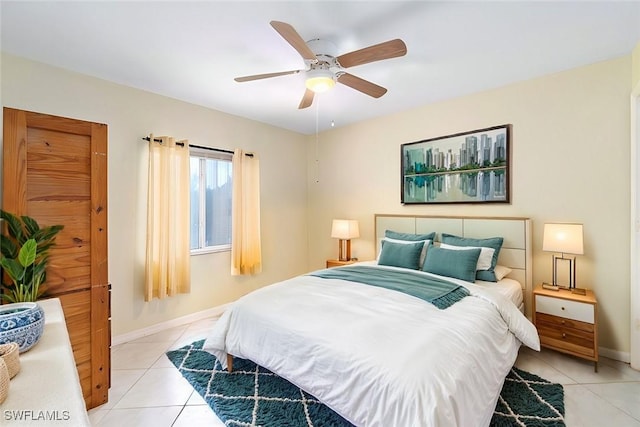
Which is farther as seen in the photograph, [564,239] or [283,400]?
[564,239]

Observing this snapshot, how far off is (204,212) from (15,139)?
→ 1.97 metres

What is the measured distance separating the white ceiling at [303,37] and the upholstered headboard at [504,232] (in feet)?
4.71

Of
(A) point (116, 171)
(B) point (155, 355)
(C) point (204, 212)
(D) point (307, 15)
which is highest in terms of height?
(D) point (307, 15)

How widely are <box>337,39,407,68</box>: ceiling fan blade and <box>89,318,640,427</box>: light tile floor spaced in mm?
2540

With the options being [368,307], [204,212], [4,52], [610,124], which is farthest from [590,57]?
[4,52]

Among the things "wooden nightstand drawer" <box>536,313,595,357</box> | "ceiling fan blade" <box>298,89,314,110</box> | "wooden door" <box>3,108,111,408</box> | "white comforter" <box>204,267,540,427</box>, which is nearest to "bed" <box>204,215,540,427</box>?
"white comforter" <box>204,267,540,427</box>

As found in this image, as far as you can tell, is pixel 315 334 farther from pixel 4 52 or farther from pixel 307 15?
pixel 4 52

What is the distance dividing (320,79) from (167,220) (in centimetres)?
222

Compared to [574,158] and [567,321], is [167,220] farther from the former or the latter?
[574,158]

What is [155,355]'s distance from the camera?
8.76 ft

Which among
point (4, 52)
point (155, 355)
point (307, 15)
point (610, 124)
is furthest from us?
point (155, 355)

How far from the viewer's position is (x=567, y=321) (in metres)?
2.41

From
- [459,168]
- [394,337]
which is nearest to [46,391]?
[394,337]

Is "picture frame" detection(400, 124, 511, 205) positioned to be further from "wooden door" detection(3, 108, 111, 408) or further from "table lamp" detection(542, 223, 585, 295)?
"wooden door" detection(3, 108, 111, 408)
